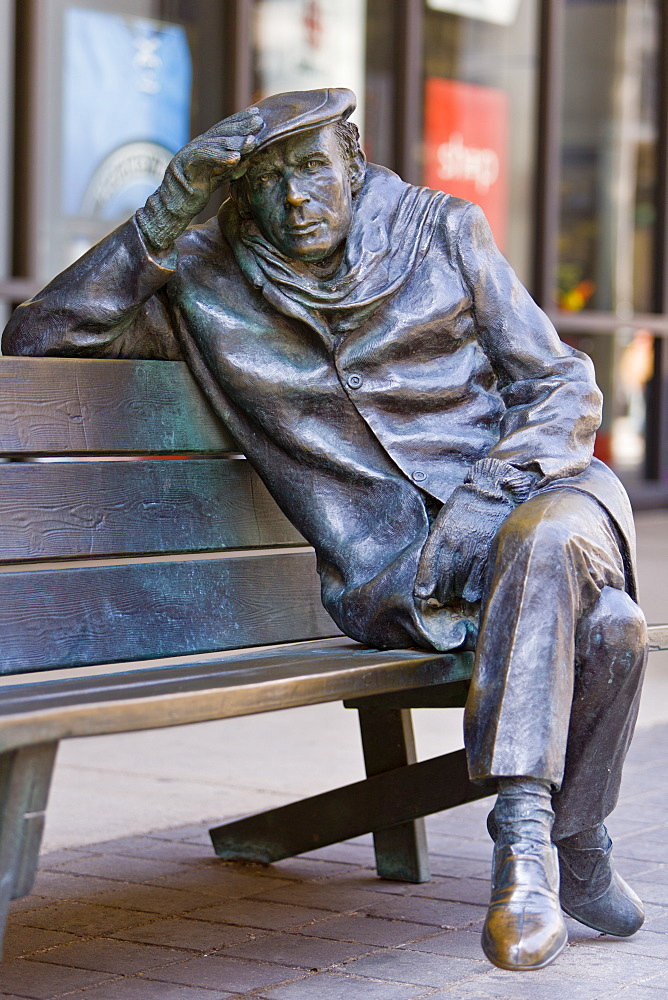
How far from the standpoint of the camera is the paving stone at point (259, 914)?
11.0 feet

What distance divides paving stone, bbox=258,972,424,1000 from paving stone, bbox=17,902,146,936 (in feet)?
1.70

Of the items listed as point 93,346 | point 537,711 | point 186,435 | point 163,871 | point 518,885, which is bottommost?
point 163,871

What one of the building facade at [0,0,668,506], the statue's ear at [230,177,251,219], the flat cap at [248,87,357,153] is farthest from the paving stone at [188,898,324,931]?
the building facade at [0,0,668,506]

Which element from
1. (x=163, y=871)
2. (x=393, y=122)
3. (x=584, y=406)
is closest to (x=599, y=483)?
(x=584, y=406)

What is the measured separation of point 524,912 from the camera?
2.56 meters

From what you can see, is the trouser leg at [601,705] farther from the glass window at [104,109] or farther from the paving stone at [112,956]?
the glass window at [104,109]

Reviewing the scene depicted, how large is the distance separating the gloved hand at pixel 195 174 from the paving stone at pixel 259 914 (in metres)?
1.39

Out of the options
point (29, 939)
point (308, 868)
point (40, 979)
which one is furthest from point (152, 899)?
point (40, 979)

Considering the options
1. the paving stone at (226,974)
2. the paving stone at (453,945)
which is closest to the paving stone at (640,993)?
the paving stone at (453,945)

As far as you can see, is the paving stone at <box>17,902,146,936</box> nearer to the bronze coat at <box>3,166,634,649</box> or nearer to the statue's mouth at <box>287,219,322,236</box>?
the bronze coat at <box>3,166,634,649</box>

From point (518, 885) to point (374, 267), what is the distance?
1.30 meters

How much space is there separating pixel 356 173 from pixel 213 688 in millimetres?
1310

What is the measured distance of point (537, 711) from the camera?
272cm

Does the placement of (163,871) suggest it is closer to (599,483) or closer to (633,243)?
(599,483)
